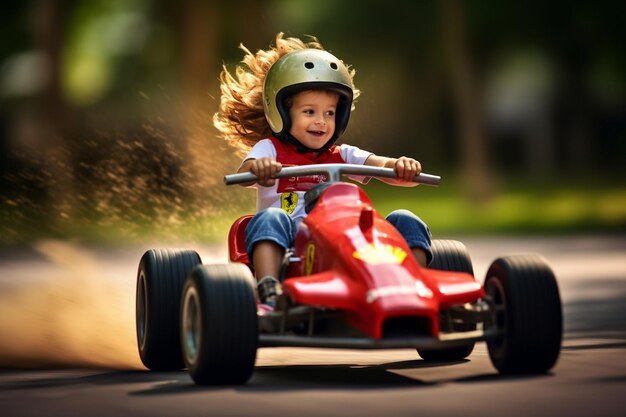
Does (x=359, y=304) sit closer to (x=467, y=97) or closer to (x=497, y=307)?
(x=497, y=307)

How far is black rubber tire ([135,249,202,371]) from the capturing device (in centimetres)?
889

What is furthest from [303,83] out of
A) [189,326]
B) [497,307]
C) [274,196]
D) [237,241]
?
[497,307]

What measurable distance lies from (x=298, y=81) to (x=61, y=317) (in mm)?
4195

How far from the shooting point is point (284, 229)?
335 inches

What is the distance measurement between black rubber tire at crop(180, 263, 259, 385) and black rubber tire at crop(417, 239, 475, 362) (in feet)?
6.07

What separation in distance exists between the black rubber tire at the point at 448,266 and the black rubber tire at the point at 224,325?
185cm

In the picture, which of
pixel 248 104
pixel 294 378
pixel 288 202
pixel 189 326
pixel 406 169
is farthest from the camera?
pixel 248 104

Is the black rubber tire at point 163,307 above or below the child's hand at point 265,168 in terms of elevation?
below

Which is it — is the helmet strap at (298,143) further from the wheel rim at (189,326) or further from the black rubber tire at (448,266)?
the wheel rim at (189,326)

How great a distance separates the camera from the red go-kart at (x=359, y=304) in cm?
755

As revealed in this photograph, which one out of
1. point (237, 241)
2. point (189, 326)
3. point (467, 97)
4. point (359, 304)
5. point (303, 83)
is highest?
point (467, 97)

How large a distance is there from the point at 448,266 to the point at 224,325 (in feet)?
7.02

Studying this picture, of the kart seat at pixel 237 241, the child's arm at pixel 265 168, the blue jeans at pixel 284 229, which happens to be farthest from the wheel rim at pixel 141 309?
the child's arm at pixel 265 168

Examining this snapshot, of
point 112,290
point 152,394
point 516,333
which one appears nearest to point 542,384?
point 516,333
